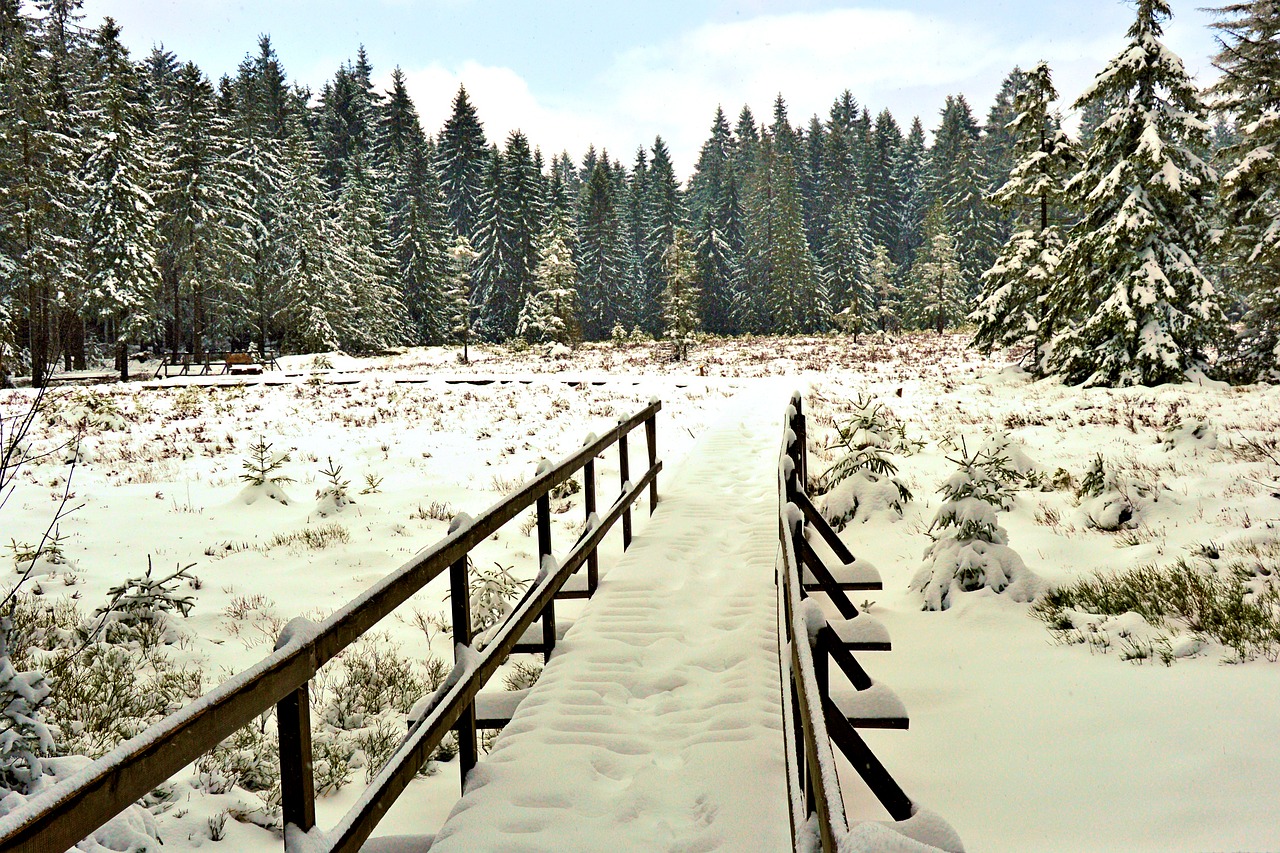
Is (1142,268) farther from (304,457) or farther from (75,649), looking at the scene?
(75,649)

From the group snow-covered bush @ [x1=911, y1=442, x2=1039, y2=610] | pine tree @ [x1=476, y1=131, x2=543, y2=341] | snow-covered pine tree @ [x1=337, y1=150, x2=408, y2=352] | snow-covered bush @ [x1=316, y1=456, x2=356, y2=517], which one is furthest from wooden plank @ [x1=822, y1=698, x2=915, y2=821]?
pine tree @ [x1=476, y1=131, x2=543, y2=341]

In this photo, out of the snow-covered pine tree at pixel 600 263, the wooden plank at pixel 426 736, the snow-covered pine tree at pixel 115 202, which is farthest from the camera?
the snow-covered pine tree at pixel 600 263

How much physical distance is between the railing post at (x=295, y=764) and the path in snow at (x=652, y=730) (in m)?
1.20

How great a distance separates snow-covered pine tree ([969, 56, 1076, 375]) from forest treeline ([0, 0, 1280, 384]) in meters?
0.08

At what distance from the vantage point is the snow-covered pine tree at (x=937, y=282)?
52.1m

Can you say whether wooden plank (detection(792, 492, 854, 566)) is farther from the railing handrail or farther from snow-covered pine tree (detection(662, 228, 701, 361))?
snow-covered pine tree (detection(662, 228, 701, 361))

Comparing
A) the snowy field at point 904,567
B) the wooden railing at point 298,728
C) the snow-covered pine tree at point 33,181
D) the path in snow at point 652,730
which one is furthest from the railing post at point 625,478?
the snow-covered pine tree at point 33,181

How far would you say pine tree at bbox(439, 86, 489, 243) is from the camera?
224 feet

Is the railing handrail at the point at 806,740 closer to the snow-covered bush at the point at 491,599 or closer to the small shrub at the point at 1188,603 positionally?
the small shrub at the point at 1188,603

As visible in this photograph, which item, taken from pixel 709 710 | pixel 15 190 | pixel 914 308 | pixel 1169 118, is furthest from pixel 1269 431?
pixel 914 308

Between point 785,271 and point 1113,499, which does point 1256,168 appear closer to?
point 1113,499

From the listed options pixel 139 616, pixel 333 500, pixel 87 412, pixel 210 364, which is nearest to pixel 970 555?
pixel 139 616

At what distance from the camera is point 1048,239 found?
23.3 metres

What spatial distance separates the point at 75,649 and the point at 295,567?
2.51 metres
